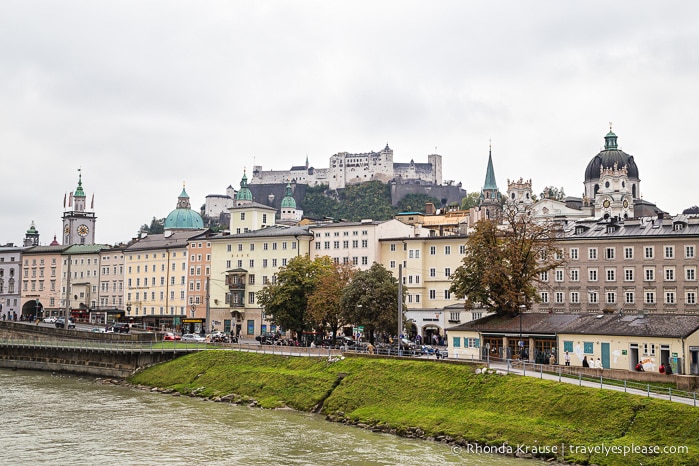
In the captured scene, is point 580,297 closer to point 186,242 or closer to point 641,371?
point 641,371

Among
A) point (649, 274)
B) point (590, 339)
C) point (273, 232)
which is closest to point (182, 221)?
point (273, 232)

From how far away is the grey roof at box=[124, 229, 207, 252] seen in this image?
397 ft

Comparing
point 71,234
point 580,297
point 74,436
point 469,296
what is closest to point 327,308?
point 469,296

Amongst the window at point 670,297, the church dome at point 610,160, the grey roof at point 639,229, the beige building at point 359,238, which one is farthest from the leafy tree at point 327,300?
the church dome at point 610,160

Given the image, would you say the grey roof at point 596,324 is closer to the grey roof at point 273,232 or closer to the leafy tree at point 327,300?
the leafy tree at point 327,300

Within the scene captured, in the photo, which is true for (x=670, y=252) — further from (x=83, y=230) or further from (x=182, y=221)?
(x=83, y=230)

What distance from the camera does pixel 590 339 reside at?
5403 cm

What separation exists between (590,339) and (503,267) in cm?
1176

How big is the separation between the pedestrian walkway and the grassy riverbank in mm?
1463

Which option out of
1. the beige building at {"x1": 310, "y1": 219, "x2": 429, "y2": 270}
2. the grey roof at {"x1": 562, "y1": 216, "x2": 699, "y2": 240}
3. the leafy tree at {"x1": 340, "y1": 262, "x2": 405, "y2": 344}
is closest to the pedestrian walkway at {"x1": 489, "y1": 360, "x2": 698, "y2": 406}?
the leafy tree at {"x1": 340, "y1": 262, "x2": 405, "y2": 344}

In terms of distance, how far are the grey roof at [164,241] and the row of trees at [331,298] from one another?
34.8 m

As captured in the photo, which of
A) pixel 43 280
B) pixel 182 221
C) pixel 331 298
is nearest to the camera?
pixel 331 298

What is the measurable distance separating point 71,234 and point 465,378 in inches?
5497

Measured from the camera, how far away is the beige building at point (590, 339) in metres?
49.5
